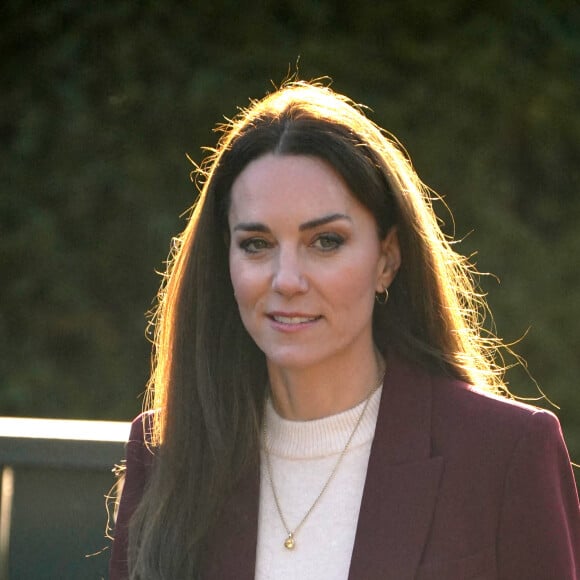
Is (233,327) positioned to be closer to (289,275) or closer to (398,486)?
(289,275)

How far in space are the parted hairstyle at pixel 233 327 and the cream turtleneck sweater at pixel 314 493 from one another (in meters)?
0.08

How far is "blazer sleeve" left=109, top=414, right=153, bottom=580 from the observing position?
2.85m

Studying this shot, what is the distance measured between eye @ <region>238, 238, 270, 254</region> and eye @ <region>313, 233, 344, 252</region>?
110 millimetres

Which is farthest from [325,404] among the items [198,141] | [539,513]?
[198,141]

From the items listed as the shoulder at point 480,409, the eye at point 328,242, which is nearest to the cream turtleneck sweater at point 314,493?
the shoulder at point 480,409

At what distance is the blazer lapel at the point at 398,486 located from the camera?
2475mm

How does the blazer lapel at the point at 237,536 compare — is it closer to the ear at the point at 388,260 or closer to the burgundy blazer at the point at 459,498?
the burgundy blazer at the point at 459,498

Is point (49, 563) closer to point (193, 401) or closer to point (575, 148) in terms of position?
point (193, 401)

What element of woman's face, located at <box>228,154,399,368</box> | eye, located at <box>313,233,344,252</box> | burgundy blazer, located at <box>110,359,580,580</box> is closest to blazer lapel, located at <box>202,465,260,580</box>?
burgundy blazer, located at <box>110,359,580,580</box>

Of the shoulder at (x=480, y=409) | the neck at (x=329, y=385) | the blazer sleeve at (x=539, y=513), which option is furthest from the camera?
the neck at (x=329, y=385)

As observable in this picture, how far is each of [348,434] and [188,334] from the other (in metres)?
0.44

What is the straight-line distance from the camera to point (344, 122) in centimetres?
266

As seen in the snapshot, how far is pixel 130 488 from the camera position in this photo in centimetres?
288

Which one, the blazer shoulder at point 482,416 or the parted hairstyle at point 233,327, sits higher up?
the parted hairstyle at point 233,327
